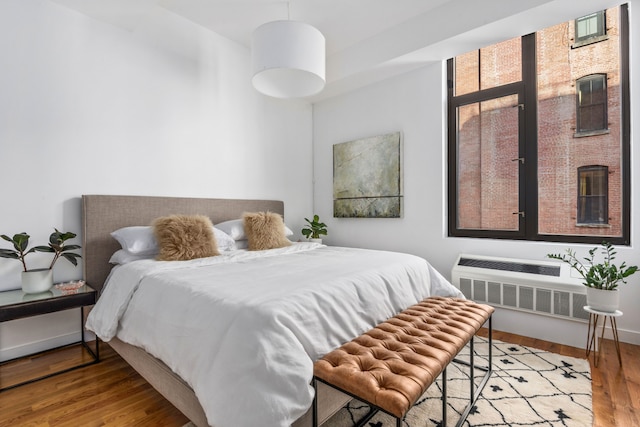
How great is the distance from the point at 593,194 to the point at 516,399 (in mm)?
1924

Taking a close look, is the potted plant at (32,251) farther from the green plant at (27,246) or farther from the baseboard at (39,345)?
the baseboard at (39,345)

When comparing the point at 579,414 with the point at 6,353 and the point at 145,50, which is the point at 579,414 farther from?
the point at 145,50

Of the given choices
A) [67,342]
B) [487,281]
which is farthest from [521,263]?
[67,342]

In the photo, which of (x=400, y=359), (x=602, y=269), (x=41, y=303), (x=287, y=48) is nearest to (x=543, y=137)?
(x=602, y=269)

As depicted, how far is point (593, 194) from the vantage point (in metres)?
2.58

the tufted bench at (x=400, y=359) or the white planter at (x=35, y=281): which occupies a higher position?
the white planter at (x=35, y=281)

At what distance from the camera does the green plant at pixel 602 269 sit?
2055 millimetres

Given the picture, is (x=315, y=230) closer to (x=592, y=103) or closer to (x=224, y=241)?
(x=224, y=241)

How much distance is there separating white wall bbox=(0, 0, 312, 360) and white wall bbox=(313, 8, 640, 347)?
1.09 m

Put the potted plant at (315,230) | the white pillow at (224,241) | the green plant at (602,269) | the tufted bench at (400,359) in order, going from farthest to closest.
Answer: the potted plant at (315,230), the white pillow at (224,241), the green plant at (602,269), the tufted bench at (400,359)

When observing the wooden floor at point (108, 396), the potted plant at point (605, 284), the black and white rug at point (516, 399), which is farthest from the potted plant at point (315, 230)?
the potted plant at point (605, 284)

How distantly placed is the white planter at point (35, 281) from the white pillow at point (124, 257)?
0.39 meters

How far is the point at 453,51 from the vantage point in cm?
302

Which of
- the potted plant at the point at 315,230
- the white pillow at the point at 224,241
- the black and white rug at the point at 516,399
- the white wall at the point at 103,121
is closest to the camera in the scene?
the black and white rug at the point at 516,399
